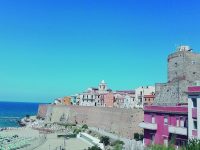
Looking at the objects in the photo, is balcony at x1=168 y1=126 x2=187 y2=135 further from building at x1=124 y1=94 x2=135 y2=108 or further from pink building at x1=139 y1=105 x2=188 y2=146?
building at x1=124 y1=94 x2=135 y2=108

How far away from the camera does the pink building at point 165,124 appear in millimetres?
36469

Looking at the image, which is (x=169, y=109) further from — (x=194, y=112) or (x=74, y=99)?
(x=74, y=99)

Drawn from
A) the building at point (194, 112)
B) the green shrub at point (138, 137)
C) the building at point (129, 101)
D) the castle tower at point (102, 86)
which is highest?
the castle tower at point (102, 86)

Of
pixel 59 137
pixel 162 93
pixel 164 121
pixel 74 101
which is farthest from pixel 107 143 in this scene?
pixel 74 101

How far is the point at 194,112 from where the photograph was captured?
34000 mm

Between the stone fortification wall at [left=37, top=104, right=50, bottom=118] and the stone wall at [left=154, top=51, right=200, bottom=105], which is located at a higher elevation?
the stone wall at [left=154, top=51, right=200, bottom=105]

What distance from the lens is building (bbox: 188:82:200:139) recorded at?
33.3 m

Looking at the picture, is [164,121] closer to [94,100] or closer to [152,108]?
[152,108]

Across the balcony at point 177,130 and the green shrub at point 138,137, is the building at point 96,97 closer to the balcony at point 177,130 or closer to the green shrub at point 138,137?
the green shrub at point 138,137

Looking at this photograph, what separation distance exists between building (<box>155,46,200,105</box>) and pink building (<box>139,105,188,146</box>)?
7005mm

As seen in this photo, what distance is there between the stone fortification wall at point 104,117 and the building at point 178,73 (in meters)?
6.86

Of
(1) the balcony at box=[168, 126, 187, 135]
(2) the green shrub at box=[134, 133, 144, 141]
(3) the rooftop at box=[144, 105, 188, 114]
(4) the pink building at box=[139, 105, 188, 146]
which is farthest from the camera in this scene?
(2) the green shrub at box=[134, 133, 144, 141]

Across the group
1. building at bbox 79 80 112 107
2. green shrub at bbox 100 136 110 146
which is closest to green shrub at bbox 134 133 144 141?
green shrub at bbox 100 136 110 146

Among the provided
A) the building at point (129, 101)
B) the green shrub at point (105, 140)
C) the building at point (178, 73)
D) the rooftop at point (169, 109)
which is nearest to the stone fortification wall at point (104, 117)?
the green shrub at point (105, 140)
